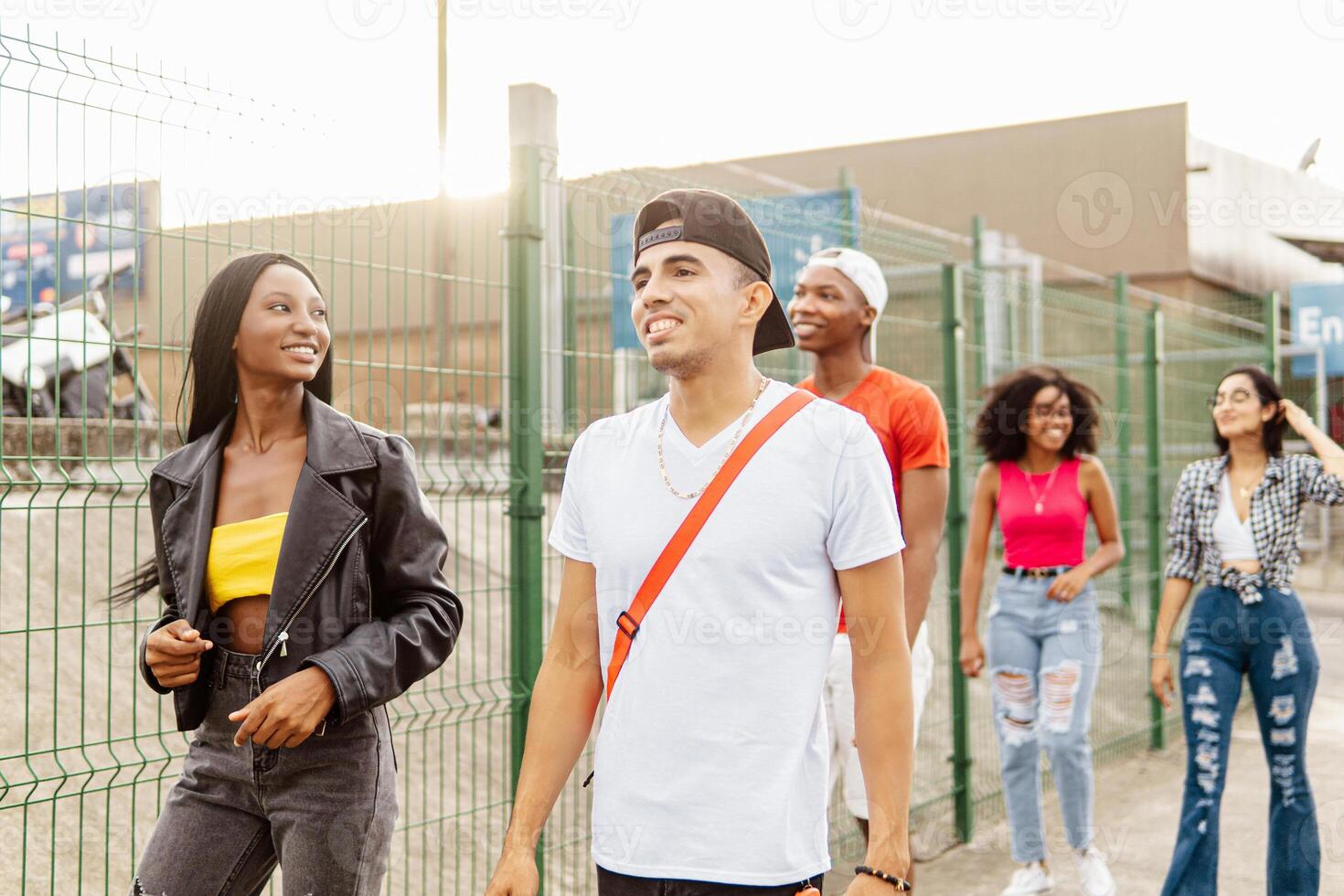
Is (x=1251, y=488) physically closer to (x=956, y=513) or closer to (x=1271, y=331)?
(x=956, y=513)

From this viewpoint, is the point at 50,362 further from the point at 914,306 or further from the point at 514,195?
the point at 914,306

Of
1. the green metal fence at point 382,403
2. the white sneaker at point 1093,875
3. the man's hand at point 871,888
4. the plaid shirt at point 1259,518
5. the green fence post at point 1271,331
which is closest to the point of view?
the man's hand at point 871,888

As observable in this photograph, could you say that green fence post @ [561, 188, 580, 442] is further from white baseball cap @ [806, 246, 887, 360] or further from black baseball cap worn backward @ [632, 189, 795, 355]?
black baseball cap worn backward @ [632, 189, 795, 355]

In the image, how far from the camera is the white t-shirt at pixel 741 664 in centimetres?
234

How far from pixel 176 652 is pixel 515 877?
0.87 metres

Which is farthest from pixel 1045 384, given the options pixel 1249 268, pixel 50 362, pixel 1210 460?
pixel 1249 268

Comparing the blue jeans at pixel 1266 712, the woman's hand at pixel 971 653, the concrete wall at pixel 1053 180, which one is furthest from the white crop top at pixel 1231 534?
the concrete wall at pixel 1053 180

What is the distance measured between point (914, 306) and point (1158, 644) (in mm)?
3742

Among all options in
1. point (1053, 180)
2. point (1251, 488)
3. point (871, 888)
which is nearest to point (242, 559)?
point (871, 888)

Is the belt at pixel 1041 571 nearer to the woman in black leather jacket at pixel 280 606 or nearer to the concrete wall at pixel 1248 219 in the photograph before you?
the woman in black leather jacket at pixel 280 606

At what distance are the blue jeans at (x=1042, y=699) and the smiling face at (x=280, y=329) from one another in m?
3.63

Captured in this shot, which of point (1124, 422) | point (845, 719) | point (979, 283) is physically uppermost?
point (979, 283)

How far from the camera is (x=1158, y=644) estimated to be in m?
5.46

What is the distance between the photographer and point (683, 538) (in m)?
2.43
